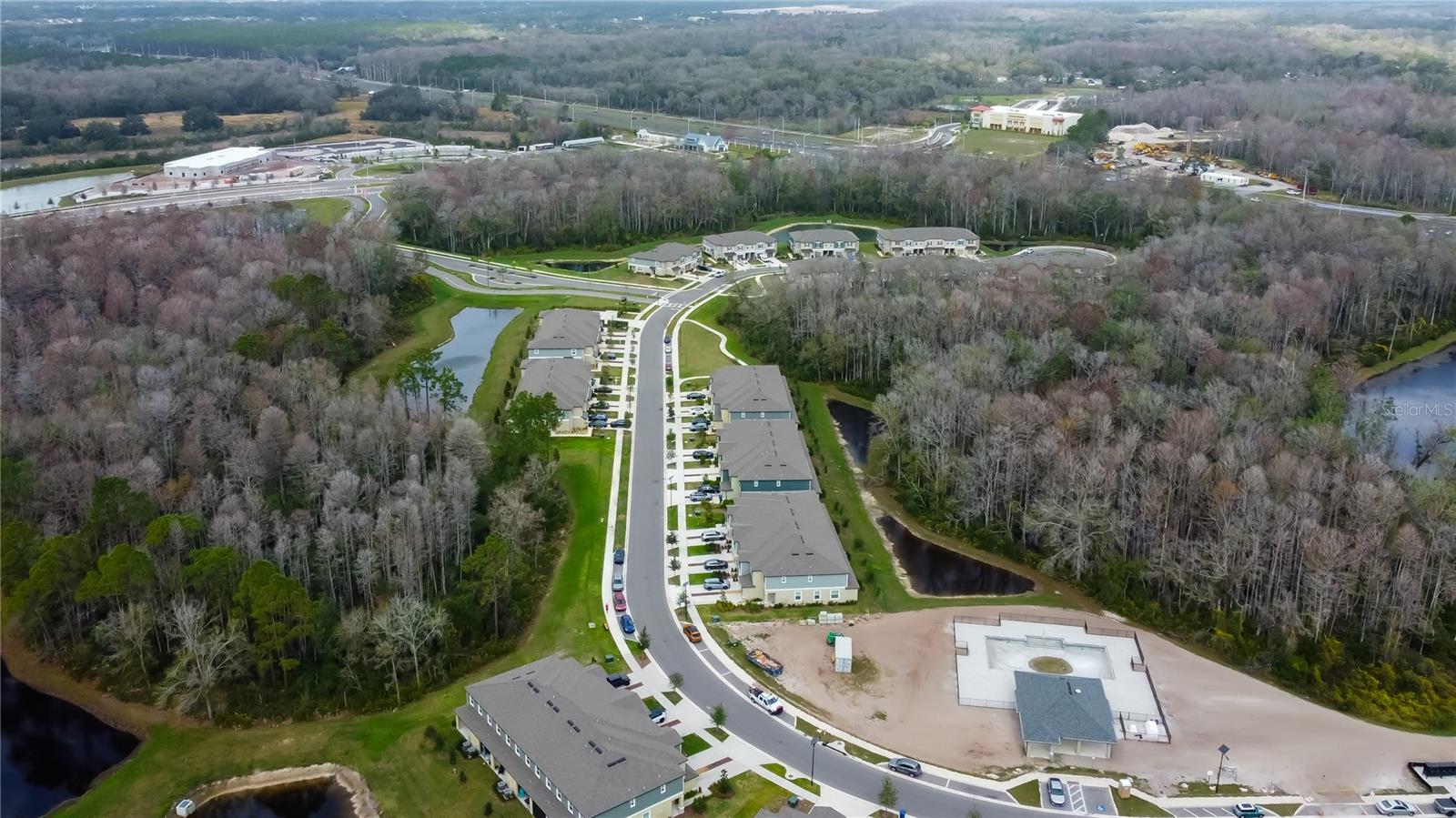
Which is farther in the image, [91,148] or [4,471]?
[91,148]

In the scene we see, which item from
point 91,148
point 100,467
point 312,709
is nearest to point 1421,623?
point 312,709

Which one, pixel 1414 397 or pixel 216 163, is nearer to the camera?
pixel 1414 397

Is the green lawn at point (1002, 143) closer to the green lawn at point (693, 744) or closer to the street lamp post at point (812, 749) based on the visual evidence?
the street lamp post at point (812, 749)

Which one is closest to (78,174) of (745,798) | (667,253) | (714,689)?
(667,253)

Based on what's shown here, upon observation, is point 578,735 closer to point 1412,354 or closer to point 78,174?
point 1412,354

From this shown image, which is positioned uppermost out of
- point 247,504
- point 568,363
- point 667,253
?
point 667,253

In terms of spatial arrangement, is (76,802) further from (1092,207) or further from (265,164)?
(265,164)

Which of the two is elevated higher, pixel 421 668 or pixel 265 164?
pixel 265 164
